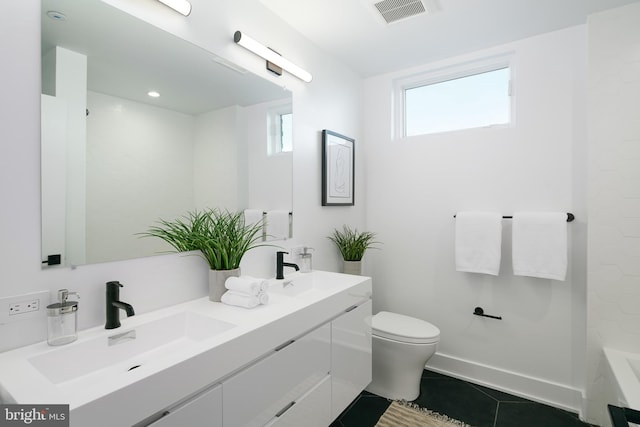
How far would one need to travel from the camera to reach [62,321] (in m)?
1.07

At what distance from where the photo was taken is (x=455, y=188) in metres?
2.62

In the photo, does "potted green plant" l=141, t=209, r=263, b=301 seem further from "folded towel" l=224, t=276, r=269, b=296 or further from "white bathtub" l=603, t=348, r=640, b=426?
"white bathtub" l=603, t=348, r=640, b=426

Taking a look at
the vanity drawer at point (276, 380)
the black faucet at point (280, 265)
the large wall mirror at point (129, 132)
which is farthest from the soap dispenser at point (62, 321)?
the black faucet at point (280, 265)

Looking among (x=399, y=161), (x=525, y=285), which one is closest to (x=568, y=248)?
(x=525, y=285)

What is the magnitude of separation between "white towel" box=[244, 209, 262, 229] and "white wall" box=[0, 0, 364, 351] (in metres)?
0.20

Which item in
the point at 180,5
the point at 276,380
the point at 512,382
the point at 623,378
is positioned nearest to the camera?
the point at 276,380

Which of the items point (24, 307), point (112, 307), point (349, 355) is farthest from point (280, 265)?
point (24, 307)

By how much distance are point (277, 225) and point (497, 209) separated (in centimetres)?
165

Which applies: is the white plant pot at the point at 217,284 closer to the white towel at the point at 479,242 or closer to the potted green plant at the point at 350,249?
the potted green plant at the point at 350,249

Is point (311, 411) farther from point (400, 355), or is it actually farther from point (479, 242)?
point (479, 242)

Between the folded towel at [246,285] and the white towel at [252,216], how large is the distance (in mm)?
436

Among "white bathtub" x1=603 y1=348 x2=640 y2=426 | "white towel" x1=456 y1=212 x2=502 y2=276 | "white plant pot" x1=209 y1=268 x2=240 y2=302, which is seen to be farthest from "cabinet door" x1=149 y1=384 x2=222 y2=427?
"white towel" x1=456 y1=212 x2=502 y2=276

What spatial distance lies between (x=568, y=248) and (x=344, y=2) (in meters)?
2.17

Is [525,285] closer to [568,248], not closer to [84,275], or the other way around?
[568,248]
